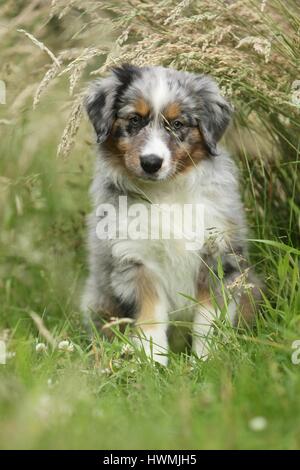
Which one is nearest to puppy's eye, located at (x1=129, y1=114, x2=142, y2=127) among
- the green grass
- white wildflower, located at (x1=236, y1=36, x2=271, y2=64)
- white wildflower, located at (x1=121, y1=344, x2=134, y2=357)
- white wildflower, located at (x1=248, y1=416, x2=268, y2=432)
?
white wildflower, located at (x1=236, y1=36, x2=271, y2=64)

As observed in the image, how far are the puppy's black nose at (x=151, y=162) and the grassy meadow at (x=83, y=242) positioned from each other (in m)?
0.51

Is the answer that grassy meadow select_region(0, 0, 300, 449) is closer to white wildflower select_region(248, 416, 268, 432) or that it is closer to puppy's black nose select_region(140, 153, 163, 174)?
white wildflower select_region(248, 416, 268, 432)

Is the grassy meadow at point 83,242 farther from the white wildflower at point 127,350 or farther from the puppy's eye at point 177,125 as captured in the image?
the puppy's eye at point 177,125

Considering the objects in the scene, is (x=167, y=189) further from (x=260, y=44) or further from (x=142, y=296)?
(x=260, y=44)

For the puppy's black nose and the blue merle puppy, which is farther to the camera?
the blue merle puppy

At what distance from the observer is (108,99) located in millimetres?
4336

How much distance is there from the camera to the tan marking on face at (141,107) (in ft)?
13.7

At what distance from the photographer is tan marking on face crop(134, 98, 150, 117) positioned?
4.17 m

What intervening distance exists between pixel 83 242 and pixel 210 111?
1.52 metres

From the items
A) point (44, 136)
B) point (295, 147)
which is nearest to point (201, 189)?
point (295, 147)

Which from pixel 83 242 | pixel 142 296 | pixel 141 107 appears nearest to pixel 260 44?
pixel 141 107

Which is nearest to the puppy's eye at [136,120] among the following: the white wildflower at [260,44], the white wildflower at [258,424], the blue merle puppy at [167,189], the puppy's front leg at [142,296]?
the blue merle puppy at [167,189]
